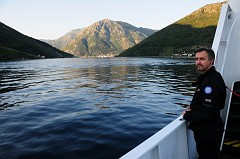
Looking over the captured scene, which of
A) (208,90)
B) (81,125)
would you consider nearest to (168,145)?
(208,90)

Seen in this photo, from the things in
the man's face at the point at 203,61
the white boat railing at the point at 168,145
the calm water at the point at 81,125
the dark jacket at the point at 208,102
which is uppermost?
the man's face at the point at 203,61

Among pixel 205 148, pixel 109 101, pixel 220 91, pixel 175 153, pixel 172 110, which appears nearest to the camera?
pixel 220 91

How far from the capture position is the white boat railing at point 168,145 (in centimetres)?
312

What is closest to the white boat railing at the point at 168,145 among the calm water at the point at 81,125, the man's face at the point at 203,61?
the man's face at the point at 203,61

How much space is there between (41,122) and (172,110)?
7924mm

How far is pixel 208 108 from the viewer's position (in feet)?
11.7

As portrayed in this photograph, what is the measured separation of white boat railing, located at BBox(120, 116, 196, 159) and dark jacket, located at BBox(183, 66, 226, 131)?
0.41 meters

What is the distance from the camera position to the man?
11.6 feet

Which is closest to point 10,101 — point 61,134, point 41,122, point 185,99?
point 41,122

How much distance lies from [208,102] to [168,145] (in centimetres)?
111

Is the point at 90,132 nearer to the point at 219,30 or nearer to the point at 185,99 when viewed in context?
the point at 219,30

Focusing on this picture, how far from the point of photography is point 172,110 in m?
13.1

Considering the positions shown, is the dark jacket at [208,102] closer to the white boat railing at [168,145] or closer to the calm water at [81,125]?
the white boat railing at [168,145]

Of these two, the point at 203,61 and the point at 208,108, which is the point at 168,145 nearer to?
the point at 208,108
